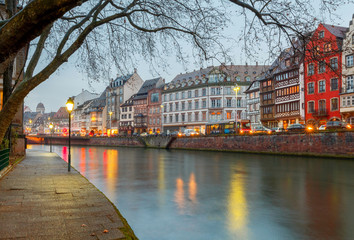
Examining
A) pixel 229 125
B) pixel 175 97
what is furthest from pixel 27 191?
pixel 175 97

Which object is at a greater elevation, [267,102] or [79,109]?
[79,109]

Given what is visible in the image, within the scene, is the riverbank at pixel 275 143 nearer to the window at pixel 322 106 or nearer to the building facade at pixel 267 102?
the window at pixel 322 106

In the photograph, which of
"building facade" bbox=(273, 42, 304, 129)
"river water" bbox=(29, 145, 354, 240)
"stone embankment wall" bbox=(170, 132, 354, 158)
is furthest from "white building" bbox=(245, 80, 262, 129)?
"river water" bbox=(29, 145, 354, 240)

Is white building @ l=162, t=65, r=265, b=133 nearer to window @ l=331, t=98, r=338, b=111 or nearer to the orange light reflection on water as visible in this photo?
window @ l=331, t=98, r=338, b=111

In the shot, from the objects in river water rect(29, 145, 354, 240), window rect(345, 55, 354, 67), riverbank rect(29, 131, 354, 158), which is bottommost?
river water rect(29, 145, 354, 240)

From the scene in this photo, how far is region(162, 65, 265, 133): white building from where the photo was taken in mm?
85438

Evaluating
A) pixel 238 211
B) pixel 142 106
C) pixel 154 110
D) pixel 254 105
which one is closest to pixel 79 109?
pixel 142 106

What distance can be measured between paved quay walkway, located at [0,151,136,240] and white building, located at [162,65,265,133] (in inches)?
2674

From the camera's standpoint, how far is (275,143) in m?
43.3

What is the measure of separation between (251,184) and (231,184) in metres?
1.11

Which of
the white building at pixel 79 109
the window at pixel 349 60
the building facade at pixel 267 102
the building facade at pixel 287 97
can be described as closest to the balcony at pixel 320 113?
the building facade at pixel 287 97

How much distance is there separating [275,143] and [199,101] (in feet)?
157

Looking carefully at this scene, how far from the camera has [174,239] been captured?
8.78m

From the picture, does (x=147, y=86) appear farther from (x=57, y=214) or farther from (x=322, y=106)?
(x=57, y=214)
